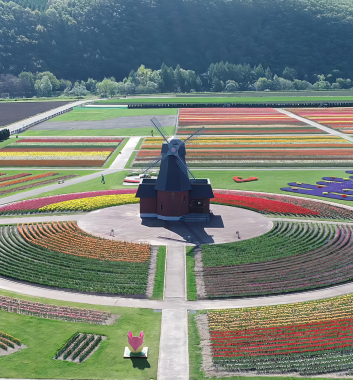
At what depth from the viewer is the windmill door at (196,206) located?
209 feet

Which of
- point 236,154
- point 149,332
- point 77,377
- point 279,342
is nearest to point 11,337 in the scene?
point 77,377

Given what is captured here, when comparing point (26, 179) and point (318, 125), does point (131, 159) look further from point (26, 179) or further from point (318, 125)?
point (318, 125)

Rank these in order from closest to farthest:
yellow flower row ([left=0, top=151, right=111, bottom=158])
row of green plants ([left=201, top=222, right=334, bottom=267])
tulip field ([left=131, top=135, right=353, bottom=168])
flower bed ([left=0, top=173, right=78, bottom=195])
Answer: row of green plants ([left=201, top=222, right=334, bottom=267]), flower bed ([left=0, top=173, right=78, bottom=195]), tulip field ([left=131, top=135, right=353, bottom=168]), yellow flower row ([left=0, top=151, right=111, bottom=158])

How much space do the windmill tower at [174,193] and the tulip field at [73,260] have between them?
9.71m

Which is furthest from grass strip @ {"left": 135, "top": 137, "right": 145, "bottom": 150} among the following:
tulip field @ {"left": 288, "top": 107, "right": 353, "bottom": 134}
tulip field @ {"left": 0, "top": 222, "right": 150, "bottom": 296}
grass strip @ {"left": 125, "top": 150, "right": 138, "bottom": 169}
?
tulip field @ {"left": 0, "top": 222, "right": 150, "bottom": 296}

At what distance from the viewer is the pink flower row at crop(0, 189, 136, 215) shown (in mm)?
67062

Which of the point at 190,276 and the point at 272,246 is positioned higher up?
the point at 272,246

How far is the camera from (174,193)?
205 feet

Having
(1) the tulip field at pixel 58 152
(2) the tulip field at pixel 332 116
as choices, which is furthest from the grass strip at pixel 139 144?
(2) the tulip field at pixel 332 116

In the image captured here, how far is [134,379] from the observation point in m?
31.2

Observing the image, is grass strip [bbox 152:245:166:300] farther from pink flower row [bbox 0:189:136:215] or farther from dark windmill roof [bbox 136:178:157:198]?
pink flower row [bbox 0:189:136:215]

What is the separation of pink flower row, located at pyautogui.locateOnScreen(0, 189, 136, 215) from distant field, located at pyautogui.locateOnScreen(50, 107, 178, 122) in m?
89.2

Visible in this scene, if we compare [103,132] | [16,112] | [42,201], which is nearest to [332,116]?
[103,132]

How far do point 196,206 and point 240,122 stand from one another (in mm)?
85946
